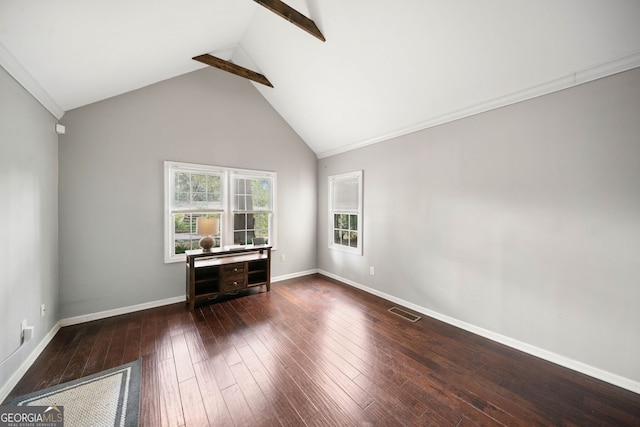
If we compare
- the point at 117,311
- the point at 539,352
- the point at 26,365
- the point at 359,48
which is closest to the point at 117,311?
the point at 117,311

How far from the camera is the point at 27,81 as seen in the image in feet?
6.59

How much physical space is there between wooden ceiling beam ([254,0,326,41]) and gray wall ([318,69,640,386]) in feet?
6.05

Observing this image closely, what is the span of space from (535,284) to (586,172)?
1125mm

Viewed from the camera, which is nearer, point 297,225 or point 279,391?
point 279,391

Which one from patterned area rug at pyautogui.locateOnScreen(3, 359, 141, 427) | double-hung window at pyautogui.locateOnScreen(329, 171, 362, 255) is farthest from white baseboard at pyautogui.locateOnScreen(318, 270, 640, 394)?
patterned area rug at pyautogui.locateOnScreen(3, 359, 141, 427)

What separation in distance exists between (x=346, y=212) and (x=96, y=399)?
3782 mm

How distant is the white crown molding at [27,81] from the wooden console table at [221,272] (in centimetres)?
217

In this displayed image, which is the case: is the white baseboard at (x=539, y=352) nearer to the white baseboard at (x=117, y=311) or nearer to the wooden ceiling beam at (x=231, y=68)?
the white baseboard at (x=117, y=311)

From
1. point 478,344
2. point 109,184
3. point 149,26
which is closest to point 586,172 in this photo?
point 478,344

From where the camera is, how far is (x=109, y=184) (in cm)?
307

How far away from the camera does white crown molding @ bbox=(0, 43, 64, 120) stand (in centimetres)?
171

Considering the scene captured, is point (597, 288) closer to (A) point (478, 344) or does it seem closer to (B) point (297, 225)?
(A) point (478, 344)

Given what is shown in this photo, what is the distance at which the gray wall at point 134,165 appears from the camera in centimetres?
288

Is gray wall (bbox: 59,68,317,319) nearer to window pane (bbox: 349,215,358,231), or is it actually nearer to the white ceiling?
the white ceiling
